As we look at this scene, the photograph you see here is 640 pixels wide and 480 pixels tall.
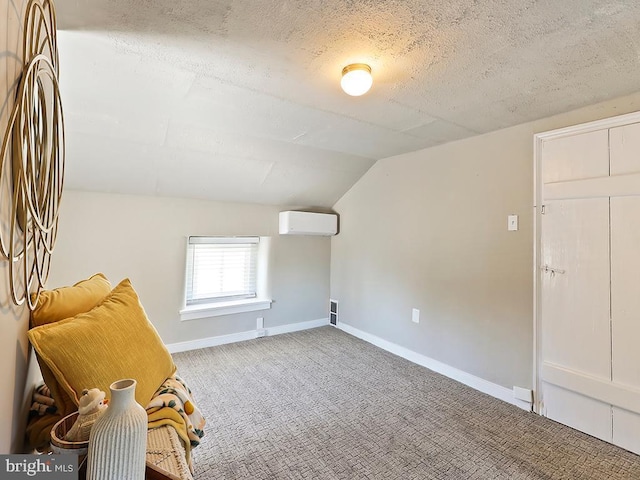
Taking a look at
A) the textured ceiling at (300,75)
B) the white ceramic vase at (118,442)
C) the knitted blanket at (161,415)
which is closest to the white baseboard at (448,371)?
the textured ceiling at (300,75)

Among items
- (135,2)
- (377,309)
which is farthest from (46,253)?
(377,309)

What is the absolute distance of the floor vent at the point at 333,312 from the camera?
14.1ft

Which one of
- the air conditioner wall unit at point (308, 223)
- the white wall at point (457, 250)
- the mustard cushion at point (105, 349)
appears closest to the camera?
the mustard cushion at point (105, 349)

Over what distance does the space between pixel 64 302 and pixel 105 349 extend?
0.34 m

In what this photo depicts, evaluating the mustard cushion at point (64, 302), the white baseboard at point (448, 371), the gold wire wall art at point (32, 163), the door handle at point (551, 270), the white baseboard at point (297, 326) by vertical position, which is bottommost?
the white baseboard at point (448, 371)

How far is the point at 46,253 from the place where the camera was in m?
1.27

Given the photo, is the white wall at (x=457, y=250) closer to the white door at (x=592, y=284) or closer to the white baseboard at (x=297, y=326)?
the white door at (x=592, y=284)

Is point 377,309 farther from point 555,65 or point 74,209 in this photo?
point 74,209

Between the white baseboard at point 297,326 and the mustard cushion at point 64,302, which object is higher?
the mustard cushion at point 64,302

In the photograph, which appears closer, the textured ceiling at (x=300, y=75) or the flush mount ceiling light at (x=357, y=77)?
the textured ceiling at (x=300, y=75)

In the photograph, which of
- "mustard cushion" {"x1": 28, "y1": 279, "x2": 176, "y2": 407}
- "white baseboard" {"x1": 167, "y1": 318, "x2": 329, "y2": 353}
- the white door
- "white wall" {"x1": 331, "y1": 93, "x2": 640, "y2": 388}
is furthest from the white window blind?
the white door

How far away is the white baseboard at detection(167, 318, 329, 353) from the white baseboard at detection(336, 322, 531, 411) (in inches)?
24.7

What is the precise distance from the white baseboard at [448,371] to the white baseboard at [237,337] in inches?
24.7

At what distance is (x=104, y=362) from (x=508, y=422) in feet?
8.02
